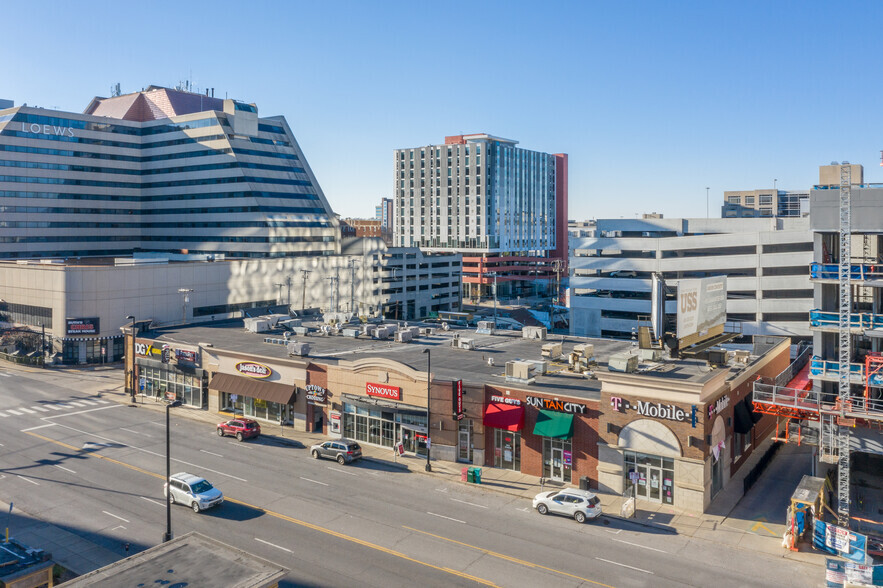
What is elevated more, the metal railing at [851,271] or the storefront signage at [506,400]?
the metal railing at [851,271]

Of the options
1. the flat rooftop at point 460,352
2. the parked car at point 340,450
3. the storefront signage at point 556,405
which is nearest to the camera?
the storefront signage at point 556,405

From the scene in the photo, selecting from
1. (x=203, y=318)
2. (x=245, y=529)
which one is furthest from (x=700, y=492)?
(x=203, y=318)

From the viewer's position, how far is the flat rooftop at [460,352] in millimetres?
42312

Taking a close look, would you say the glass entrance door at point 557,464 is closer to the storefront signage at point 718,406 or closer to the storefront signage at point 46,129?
the storefront signage at point 718,406

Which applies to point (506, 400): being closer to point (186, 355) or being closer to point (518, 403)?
point (518, 403)

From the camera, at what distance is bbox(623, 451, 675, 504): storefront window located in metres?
36.8

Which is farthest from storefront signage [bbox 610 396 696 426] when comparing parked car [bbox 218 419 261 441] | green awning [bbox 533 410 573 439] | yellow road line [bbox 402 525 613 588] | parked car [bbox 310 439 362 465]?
parked car [bbox 218 419 261 441]

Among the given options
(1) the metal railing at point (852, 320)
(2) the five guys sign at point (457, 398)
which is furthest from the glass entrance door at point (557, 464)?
(1) the metal railing at point (852, 320)

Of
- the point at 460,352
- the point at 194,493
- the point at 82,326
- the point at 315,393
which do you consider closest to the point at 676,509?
the point at 460,352

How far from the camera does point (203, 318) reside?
85.7 metres

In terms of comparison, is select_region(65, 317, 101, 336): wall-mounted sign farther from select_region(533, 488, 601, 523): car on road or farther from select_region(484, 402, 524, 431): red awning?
select_region(533, 488, 601, 523): car on road

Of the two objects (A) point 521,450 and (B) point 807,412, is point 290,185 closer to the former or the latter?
(A) point 521,450

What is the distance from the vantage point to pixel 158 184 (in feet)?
467

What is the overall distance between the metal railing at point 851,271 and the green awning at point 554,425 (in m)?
15.4
